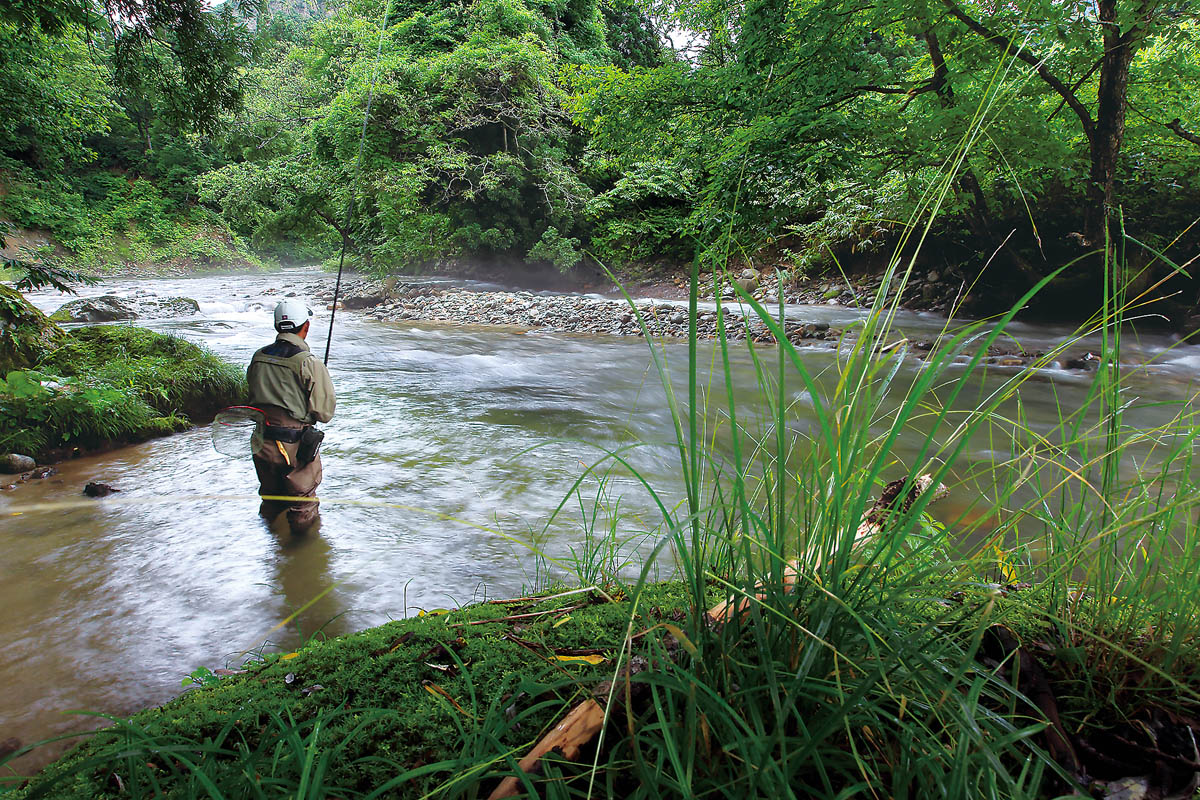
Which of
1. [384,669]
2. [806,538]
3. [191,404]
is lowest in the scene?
[191,404]

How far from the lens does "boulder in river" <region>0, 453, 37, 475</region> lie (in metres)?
4.85

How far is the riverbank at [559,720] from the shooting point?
2.65ft

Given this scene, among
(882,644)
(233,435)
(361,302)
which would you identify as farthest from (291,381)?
(361,302)

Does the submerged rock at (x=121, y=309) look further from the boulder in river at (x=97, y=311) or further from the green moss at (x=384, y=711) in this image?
the green moss at (x=384, y=711)

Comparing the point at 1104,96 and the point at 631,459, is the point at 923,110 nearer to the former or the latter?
the point at 1104,96

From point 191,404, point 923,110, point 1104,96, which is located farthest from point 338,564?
point 1104,96

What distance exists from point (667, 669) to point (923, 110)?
9511 millimetres

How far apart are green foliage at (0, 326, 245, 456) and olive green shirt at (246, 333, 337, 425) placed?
309 cm

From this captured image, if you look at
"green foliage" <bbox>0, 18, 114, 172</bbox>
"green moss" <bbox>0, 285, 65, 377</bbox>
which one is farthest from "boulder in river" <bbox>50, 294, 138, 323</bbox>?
"green moss" <bbox>0, 285, 65, 377</bbox>

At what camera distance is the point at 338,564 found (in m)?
3.76

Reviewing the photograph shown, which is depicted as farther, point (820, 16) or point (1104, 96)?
point (1104, 96)

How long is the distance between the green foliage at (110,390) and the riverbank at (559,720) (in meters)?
5.46

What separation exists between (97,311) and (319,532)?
12.0m

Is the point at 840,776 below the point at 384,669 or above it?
above
